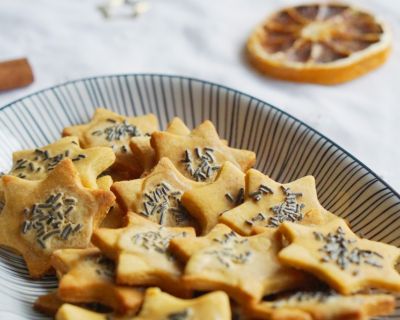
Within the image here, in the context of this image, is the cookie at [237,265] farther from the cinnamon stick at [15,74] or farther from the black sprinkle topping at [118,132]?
the cinnamon stick at [15,74]

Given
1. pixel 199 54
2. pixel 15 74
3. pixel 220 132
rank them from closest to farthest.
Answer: pixel 220 132 < pixel 15 74 < pixel 199 54

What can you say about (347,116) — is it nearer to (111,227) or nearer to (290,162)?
(290,162)

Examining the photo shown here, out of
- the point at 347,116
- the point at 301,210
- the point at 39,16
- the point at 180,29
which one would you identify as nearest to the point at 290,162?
the point at 301,210

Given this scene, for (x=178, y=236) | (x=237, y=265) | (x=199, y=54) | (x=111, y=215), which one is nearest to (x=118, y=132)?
(x=111, y=215)

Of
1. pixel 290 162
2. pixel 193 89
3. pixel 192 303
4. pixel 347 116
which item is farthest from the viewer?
pixel 347 116

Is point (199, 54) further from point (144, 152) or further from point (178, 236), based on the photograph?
point (178, 236)

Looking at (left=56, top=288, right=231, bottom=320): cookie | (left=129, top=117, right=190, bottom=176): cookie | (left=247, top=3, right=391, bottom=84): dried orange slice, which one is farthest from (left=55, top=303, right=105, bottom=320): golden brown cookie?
(left=247, top=3, right=391, bottom=84): dried orange slice

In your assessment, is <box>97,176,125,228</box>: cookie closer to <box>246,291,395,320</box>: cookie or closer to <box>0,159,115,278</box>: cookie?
<box>0,159,115,278</box>: cookie
